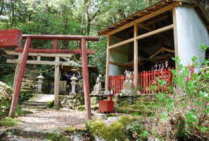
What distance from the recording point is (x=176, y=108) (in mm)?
3273

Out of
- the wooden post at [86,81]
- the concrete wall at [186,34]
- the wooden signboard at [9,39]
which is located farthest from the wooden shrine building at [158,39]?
the wooden signboard at [9,39]

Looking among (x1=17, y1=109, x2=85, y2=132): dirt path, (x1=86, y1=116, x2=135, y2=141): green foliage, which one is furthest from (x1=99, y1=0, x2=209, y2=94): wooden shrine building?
(x1=17, y1=109, x2=85, y2=132): dirt path

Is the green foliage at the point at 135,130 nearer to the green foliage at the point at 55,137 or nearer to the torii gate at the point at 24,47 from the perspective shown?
the green foliage at the point at 55,137

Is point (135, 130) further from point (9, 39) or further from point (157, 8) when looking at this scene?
point (157, 8)

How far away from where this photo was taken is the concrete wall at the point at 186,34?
22.8 ft

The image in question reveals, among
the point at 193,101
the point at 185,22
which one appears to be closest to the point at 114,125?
the point at 193,101

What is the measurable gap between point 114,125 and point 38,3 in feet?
53.5

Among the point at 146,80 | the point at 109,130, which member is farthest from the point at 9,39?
the point at 146,80

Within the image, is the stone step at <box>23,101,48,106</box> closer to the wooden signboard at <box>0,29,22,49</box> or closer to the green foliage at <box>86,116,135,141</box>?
the green foliage at <box>86,116,135,141</box>

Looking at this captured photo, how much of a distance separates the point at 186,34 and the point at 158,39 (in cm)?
437

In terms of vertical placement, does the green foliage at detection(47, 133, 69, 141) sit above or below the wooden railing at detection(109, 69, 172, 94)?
below

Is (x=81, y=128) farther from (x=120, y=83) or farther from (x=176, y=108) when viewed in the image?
(x=120, y=83)

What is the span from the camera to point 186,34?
7.19m

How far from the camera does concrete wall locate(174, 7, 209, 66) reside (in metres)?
6.95
